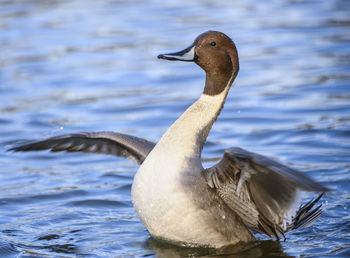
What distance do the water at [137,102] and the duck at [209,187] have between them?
0.79 feet

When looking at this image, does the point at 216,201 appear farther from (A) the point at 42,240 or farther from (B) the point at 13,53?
(B) the point at 13,53

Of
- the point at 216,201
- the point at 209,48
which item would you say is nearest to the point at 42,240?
the point at 216,201

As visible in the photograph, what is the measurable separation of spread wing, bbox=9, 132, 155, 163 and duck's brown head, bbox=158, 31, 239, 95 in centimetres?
73

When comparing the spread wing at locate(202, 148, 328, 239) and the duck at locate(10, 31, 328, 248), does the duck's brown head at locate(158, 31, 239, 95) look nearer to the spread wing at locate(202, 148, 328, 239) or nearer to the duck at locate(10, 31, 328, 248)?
the duck at locate(10, 31, 328, 248)

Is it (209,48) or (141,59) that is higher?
(209,48)

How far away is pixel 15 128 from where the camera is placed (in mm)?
8328

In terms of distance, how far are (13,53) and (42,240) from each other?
21.2 ft

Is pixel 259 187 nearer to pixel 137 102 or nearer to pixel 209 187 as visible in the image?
pixel 209 187

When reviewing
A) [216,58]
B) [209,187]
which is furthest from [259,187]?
[216,58]

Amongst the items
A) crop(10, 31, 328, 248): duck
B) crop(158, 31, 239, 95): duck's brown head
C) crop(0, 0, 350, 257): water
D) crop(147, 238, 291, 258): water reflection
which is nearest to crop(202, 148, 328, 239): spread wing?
crop(10, 31, 328, 248): duck

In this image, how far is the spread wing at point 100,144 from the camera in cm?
541

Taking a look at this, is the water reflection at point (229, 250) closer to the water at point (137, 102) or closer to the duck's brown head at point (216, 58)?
the water at point (137, 102)

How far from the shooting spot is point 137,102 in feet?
30.2

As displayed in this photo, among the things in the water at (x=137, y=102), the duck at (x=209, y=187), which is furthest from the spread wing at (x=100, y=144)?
the duck at (x=209, y=187)
